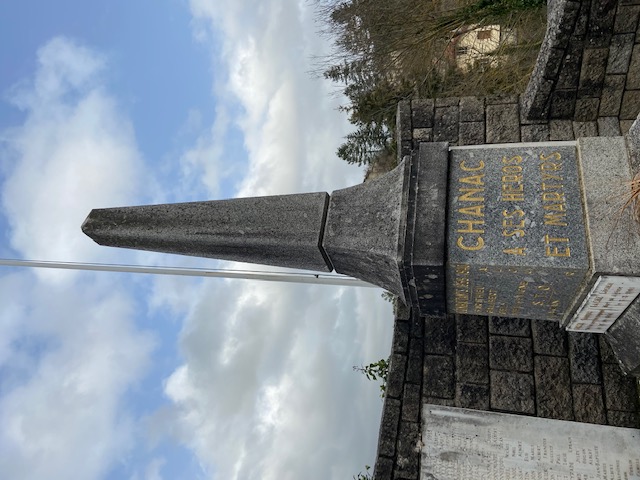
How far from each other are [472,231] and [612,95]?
2400 millimetres

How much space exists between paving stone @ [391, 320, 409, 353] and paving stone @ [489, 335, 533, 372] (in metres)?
0.79

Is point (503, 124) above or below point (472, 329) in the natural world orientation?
above

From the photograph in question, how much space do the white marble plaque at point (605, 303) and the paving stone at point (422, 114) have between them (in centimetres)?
262

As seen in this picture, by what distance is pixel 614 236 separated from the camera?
10.1ft

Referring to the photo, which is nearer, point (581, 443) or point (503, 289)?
point (503, 289)

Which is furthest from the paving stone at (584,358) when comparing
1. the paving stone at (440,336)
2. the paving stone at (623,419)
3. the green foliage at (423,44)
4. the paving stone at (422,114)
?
the green foliage at (423,44)

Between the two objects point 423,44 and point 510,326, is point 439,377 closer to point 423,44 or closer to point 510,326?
point 510,326

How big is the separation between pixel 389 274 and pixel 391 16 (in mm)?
7798

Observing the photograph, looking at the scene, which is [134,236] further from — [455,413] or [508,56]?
[508,56]

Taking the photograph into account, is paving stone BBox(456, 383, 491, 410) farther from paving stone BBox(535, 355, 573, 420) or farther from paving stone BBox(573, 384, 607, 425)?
paving stone BBox(573, 384, 607, 425)

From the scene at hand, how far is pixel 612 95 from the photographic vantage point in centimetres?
446

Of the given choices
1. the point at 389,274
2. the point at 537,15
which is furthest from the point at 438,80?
the point at 389,274

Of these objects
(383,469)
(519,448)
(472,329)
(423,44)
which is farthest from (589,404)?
(423,44)

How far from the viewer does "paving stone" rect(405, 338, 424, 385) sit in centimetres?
456
